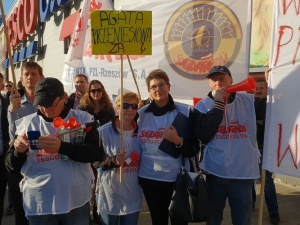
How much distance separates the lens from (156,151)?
289 cm

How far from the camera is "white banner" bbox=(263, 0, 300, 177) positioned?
256 cm

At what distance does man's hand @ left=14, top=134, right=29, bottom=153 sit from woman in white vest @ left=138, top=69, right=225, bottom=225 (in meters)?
0.97

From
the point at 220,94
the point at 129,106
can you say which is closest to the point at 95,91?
the point at 129,106

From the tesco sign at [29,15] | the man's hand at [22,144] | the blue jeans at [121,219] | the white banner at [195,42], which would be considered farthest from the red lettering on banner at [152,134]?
the tesco sign at [29,15]

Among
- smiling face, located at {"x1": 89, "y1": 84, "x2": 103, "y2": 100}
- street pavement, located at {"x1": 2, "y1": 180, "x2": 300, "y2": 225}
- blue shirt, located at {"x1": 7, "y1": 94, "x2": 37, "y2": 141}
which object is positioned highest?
smiling face, located at {"x1": 89, "y1": 84, "x2": 103, "y2": 100}

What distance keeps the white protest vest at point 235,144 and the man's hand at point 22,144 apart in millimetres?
1353

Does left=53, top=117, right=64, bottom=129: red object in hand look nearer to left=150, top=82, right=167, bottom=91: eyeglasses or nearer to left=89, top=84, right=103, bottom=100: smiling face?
left=150, top=82, right=167, bottom=91: eyeglasses

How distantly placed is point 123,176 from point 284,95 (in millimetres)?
1337

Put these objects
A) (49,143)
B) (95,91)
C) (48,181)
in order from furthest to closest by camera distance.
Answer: (95,91), (48,181), (49,143)

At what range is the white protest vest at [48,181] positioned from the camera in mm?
2350

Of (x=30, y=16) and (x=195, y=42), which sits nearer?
(x=195, y=42)

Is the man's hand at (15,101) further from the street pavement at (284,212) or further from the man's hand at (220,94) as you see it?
the street pavement at (284,212)

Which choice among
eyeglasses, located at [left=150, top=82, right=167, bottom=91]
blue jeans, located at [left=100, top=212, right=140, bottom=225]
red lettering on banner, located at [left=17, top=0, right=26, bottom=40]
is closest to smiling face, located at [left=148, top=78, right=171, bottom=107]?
eyeglasses, located at [left=150, top=82, right=167, bottom=91]

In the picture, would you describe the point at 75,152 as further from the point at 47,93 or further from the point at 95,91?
the point at 95,91
